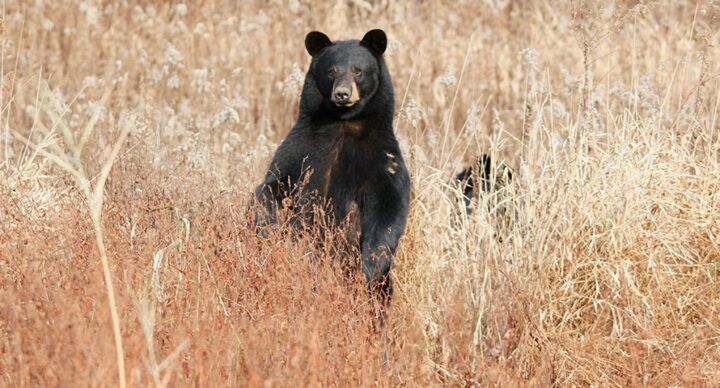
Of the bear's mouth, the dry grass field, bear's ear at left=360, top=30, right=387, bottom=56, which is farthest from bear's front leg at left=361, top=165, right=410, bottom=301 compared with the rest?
bear's ear at left=360, top=30, right=387, bottom=56

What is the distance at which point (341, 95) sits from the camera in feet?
16.3

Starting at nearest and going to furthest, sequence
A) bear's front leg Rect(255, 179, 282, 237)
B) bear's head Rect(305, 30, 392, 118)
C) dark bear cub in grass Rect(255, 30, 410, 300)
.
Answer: bear's front leg Rect(255, 179, 282, 237)
dark bear cub in grass Rect(255, 30, 410, 300)
bear's head Rect(305, 30, 392, 118)

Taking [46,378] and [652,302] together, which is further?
[652,302]

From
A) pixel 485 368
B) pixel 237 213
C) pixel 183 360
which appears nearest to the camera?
pixel 183 360

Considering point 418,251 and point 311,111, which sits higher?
point 311,111

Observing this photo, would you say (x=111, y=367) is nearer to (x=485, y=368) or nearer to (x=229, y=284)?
(x=229, y=284)

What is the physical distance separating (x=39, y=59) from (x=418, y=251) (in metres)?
6.25

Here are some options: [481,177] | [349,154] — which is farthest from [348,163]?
[481,177]

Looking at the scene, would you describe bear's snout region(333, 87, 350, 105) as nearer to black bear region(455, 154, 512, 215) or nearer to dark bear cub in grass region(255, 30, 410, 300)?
dark bear cub in grass region(255, 30, 410, 300)

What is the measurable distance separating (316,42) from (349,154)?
61 cm

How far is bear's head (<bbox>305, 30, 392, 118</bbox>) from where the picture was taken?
16.8 ft

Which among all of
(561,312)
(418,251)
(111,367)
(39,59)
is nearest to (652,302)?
(561,312)

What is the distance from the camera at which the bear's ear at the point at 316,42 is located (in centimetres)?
530

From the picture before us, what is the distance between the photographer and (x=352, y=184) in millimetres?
5137
